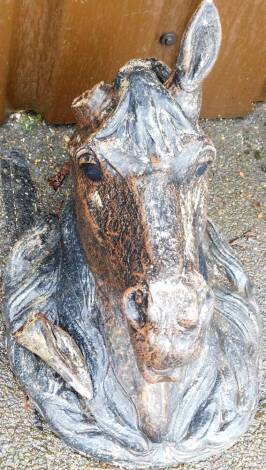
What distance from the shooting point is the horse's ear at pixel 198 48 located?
1.65 m

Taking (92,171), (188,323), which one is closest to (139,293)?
(188,323)

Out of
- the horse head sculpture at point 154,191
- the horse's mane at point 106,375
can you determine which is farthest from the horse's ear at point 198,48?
the horse's mane at point 106,375

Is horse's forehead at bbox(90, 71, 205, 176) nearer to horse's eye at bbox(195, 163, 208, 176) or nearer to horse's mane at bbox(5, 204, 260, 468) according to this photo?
horse's eye at bbox(195, 163, 208, 176)

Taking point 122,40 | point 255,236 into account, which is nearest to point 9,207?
point 122,40

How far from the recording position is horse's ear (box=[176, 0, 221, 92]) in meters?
1.65

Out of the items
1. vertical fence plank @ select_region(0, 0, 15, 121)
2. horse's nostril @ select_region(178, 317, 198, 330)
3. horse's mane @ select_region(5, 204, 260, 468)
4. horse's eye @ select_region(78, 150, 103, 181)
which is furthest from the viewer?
vertical fence plank @ select_region(0, 0, 15, 121)

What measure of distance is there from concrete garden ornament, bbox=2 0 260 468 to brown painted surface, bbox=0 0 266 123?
494 mm

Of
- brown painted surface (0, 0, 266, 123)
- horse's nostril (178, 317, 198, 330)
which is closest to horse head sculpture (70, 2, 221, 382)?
horse's nostril (178, 317, 198, 330)

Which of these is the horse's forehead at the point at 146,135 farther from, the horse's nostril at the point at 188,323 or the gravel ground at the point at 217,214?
the gravel ground at the point at 217,214

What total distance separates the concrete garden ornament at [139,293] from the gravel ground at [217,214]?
0.07 metres

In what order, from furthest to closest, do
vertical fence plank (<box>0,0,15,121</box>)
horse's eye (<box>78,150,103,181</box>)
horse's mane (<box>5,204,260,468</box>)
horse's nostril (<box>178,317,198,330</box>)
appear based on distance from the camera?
1. vertical fence plank (<box>0,0,15,121</box>)
2. horse's mane (<box>5,204,260,468</box>)
3. horse's eye (<box>78,150,103,181</box>)
4. horse's nostril (<box>178,317,198,330</box>)

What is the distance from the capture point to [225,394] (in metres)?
1.87

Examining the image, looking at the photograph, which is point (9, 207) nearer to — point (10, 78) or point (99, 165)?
point (10, 78)

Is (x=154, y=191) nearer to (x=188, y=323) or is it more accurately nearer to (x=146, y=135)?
(x=146, y=135)
